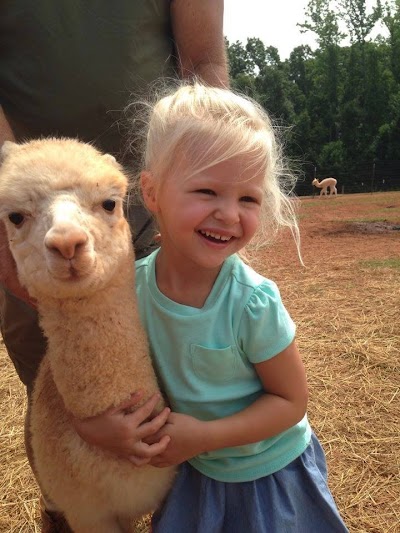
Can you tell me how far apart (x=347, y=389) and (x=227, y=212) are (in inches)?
90.6

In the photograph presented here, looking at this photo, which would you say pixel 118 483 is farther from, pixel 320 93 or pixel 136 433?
pixel 320 93

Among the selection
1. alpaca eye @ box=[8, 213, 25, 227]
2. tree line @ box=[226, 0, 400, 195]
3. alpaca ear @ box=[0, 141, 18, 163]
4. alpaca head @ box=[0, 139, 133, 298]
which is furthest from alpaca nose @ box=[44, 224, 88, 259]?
tree line @ box=[226, 0, 400, 195]

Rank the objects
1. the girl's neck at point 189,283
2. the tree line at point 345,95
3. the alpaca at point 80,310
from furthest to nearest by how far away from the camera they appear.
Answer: the tree line at point 345,95, the girl's neck at point 189,283, the alpaca at point 80,310

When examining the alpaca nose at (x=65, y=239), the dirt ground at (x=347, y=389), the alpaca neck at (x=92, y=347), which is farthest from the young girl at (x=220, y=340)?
the dirt ground at (x=347, y=389)

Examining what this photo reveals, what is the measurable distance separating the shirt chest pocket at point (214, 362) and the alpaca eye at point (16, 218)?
1.68ft

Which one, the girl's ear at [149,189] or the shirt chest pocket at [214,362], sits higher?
the girl's ear at [149,189]

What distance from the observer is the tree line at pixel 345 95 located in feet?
106

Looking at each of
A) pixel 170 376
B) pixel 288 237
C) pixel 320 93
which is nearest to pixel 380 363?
pixel 170 376

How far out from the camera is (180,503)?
59.0 inches

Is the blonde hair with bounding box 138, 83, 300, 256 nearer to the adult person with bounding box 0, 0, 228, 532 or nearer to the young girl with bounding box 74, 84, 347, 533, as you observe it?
the young girl with bounding box 74, 84, 347, 533

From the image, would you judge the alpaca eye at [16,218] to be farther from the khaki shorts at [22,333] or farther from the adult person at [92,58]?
the khaki shorts at [22,333]

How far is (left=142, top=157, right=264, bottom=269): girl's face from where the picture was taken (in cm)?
126

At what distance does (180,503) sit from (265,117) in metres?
1.11

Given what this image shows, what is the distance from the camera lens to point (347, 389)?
10.5ft
